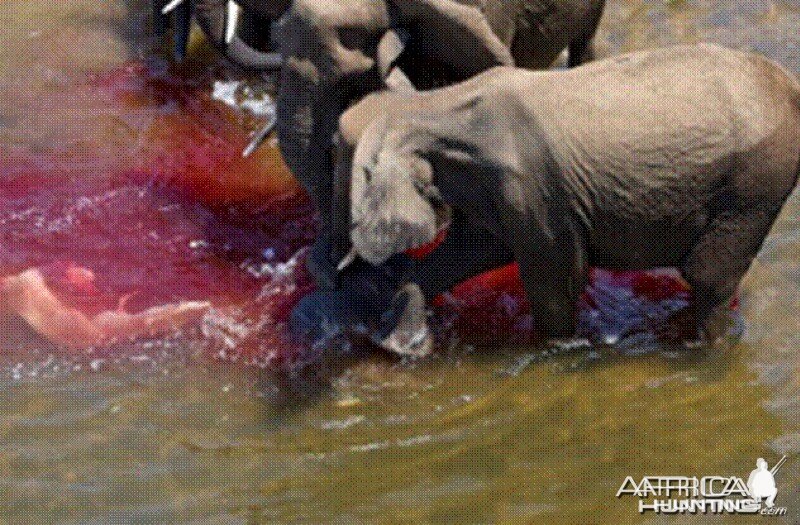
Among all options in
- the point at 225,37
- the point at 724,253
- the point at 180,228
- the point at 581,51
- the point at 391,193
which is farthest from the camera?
the point at 225,37

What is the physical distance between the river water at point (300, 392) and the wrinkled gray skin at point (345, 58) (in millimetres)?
523

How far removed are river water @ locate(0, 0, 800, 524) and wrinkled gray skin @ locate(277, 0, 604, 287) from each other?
1.72 ft

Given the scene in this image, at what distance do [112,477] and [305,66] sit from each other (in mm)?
1522

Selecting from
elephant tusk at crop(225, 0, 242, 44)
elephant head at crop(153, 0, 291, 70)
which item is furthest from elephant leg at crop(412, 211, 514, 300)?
elephant tusk at crop(225, 0, 242, 44)

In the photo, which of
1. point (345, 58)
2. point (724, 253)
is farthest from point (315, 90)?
A: point (724, 253)

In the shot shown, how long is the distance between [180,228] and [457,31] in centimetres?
165

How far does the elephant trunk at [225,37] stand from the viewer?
693 cm

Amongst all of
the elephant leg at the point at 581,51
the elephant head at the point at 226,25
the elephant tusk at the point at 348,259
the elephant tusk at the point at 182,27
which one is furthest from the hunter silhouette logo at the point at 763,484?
the elephant tusk at the point at 182,27

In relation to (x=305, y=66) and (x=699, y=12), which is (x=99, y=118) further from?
(x=699, y=12)

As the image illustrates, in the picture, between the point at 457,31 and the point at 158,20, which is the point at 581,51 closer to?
the point at 457,31

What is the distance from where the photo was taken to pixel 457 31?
5.10 meters

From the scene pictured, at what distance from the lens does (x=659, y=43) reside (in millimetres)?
7289

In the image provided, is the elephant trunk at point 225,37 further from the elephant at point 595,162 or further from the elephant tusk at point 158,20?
the elephant at point 595,162

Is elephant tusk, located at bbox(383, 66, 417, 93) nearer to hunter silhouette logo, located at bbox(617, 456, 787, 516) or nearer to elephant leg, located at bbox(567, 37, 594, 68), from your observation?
elephant leg, located at bbox(567, 37, 594, 68)
